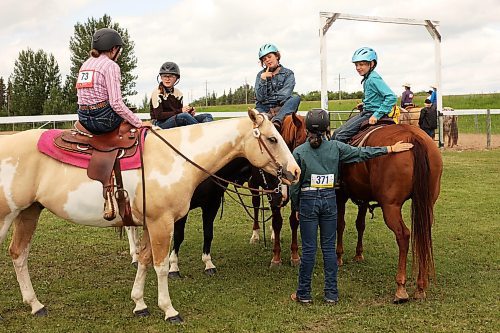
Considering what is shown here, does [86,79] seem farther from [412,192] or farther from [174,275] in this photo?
[412,192]

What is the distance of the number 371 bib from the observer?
5531 mm

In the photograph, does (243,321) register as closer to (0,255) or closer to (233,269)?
(233,269)

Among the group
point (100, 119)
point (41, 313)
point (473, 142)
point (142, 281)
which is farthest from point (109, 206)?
point (473, 142)

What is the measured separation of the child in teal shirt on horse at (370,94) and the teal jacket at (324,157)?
1.05m

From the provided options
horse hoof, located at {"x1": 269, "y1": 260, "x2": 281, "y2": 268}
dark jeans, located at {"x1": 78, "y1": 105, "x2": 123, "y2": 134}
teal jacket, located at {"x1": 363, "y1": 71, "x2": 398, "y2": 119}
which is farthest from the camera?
horse hoof, located at {"x1": 269, "y1": 260, "x2": 281, "y2": 268}

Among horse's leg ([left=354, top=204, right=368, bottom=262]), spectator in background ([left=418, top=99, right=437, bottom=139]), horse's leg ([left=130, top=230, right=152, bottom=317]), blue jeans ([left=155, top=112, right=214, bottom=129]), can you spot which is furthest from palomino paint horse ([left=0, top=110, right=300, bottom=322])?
spectator in background ([left=418, top=99, right=437, bottom=139])

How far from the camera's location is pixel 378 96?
6652 mm

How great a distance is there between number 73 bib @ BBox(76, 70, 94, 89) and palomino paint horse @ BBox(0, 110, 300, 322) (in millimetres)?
680

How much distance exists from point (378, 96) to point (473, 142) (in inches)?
740

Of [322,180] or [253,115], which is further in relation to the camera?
[322,180]

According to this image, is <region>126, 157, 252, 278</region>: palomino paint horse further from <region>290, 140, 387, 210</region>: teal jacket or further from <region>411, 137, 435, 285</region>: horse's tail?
<region>411, 137, 435, 285</region>: horse's tail

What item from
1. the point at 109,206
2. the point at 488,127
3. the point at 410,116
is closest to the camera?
the point at 109,206

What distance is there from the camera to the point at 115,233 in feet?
31.2

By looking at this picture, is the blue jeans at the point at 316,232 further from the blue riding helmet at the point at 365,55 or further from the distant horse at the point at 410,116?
the distant horse at the point at 410,116
